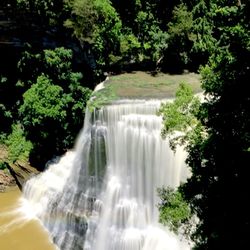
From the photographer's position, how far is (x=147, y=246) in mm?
15219

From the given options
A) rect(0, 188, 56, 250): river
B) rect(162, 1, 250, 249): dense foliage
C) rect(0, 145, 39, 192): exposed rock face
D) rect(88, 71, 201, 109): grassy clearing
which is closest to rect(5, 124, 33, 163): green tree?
rect(0, 145, 39, 192): exposed rock face

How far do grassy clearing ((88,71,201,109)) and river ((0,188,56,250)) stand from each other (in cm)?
487

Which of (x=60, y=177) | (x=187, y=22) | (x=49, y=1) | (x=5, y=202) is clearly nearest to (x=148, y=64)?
(x=187, y=22)

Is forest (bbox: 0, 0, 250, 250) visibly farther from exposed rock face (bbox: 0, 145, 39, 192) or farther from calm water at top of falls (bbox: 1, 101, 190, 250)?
calm water at top of falls (bbox: 1, 101, 190, 250)

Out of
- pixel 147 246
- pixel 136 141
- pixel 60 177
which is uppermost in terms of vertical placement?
pixel 136 141

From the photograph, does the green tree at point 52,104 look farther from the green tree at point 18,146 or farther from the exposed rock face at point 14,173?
the exposed rock face at point 14,173

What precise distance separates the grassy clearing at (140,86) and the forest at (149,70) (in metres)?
0.85

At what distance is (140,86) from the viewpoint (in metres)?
20.4

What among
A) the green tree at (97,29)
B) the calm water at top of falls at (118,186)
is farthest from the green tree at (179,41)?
the calm water at top of falls at (118,186)

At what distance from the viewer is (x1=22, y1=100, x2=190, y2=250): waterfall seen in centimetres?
1562

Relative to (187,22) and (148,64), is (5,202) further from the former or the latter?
(187,22)

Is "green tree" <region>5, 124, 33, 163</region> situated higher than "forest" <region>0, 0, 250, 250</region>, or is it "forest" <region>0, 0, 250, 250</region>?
"forest" <region>0, 0, 250, 250</region>

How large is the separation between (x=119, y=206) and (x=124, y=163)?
149 centimetres

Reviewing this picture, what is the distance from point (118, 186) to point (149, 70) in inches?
319
